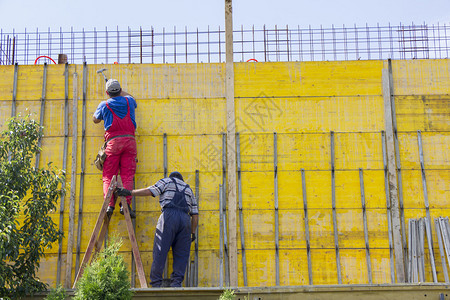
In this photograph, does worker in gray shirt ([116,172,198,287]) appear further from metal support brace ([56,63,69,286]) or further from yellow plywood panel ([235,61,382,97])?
yellow plywood panel ([235,61,382,97])

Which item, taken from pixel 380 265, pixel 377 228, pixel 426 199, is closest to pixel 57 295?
pixel 380 265

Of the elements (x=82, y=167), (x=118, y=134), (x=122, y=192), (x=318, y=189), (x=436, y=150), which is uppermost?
(x=118, y=134)

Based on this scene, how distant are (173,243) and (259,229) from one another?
2023 millimetres

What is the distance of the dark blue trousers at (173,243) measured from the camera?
11305 mm

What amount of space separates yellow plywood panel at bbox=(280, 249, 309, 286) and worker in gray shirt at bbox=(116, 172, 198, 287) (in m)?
2.12

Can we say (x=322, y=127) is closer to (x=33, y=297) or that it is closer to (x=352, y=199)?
(x=352, y=199)

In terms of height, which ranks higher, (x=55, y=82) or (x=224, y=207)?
(x=55, y=82)

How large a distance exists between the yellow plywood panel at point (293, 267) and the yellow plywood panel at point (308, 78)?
11.8 feet

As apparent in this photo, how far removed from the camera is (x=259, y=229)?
1256 cm

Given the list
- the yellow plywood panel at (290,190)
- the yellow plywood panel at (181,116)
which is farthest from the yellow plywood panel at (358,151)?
the yellow plywood panel at (181,116)

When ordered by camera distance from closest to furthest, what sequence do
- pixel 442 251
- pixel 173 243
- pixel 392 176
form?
pixel 173 243
pixel 442 251
pixel 392 176

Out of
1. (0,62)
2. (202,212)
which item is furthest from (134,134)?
(0,62)

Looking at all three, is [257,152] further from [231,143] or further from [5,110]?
[5,110]

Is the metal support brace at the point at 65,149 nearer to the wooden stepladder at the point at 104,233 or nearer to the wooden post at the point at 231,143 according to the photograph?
the wooden stepladder at the point at 104,233
